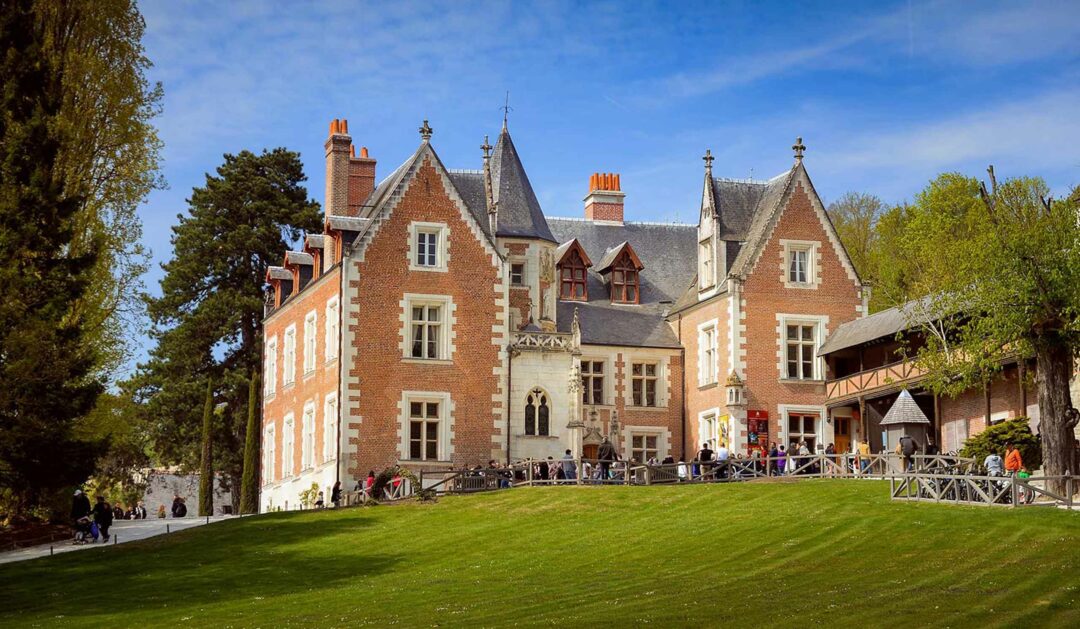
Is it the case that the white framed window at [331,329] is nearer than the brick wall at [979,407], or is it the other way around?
the brick wall at [979,407]

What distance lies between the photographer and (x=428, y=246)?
45.0 metres

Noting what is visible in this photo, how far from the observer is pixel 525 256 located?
159 feet

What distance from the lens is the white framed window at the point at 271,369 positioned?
52.8m

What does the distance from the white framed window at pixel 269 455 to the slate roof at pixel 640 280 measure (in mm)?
10861

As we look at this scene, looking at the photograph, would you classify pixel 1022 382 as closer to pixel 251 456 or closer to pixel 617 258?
pixel 617 258

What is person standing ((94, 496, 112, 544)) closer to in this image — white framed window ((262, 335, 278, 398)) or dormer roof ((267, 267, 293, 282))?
white framed window ((262, 335, 278, 398))

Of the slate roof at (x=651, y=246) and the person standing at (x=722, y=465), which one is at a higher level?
the slate roof at (x=651, y=246)

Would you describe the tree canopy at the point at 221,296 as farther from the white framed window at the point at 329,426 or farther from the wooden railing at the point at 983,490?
the wooden railing at the point at 983,490

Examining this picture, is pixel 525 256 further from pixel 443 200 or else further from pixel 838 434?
pixel 838 434

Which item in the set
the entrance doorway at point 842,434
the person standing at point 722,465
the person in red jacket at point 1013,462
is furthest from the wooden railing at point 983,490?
the entrance doorway at point 842,434

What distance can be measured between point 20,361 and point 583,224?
2731 centimetres

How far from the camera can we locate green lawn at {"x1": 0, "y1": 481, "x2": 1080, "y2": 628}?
21.4m

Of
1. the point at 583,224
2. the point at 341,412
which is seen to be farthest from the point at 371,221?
the point at 583,224

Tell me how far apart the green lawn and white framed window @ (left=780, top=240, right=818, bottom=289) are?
12708 mm
